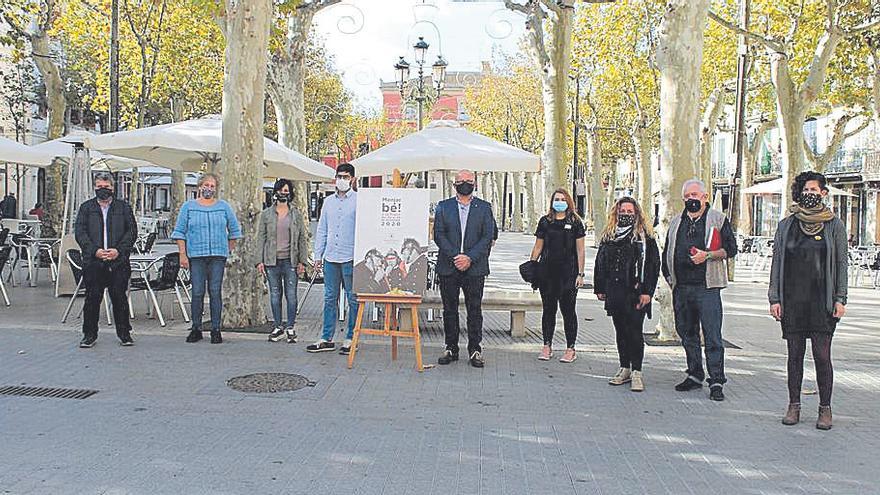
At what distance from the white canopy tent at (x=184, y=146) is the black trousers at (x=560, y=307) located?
5.09 metres

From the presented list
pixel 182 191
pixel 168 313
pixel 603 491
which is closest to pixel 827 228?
pixel 603 491

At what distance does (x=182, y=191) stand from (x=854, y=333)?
88.5 ft

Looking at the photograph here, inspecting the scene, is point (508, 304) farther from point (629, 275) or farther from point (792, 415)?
point (792, 415)

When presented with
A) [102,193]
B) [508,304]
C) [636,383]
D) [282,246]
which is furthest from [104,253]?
[636,383]

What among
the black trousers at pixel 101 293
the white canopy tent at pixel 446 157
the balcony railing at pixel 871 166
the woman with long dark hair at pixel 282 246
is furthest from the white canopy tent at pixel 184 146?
the balcony railing at pixel 871 166

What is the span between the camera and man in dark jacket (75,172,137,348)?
960cm

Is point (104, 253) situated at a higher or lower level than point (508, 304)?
higher

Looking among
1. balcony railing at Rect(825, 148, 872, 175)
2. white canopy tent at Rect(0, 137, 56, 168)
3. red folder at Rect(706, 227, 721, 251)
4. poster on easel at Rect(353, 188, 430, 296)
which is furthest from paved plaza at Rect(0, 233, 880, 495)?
balcony railing at Rect(825, 148, 872, 175)

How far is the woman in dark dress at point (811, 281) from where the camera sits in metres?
6.83

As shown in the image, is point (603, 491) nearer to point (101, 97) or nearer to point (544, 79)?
point (544, 79)

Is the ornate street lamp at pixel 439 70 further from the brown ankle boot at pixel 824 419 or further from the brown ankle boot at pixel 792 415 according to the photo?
→ the brown ankle boot at pixel 824 419

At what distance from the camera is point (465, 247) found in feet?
29.7

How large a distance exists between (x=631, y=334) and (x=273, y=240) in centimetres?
431

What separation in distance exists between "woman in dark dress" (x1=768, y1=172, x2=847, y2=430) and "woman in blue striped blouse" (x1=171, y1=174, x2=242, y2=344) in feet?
20.2
